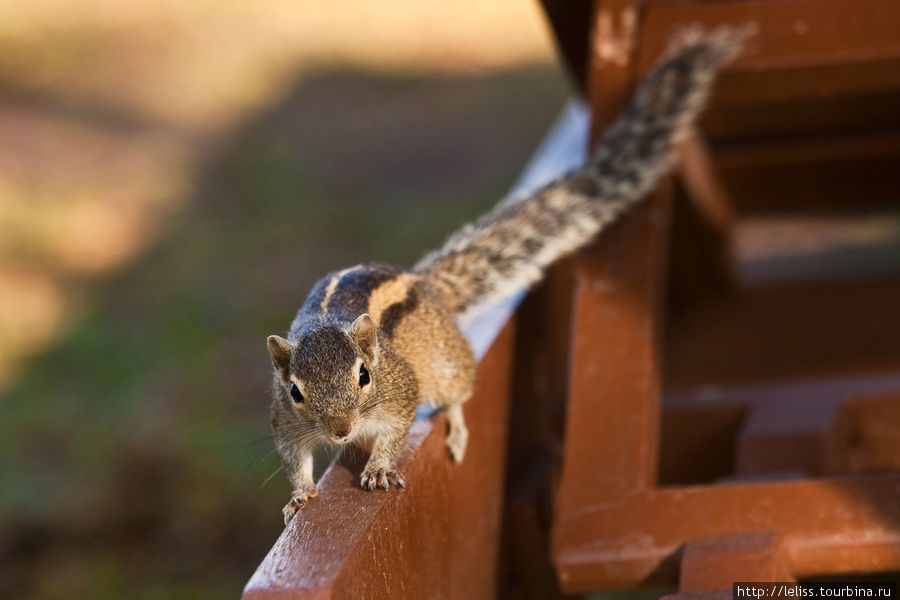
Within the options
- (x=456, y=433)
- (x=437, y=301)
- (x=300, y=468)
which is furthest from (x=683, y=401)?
(x=300, y=468)

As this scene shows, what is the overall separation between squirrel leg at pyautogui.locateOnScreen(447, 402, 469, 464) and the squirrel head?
0.61ft

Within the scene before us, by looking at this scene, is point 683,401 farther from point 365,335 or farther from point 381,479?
point 381,479

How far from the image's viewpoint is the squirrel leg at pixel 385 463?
2.15 metres

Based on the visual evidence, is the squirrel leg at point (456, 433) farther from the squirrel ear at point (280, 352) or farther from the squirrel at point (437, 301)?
the squirrel ear at point (280, 352)

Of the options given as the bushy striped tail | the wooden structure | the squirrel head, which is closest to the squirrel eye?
the squirrel head

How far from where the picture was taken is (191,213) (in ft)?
36.9

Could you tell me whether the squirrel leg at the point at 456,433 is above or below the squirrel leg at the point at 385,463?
below

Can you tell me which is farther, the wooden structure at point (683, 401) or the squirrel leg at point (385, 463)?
the wooden structure at point (683, 401)

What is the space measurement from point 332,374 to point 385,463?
0.32 m

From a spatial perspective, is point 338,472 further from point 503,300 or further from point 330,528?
point 503,300

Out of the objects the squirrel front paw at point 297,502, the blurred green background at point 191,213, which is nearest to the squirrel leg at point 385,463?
the squirrel front paw at point 297,502

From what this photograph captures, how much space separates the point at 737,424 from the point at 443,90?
1102 cm

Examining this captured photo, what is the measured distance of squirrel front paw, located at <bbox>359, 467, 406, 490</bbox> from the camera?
214 cm

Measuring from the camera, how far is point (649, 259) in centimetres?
310
